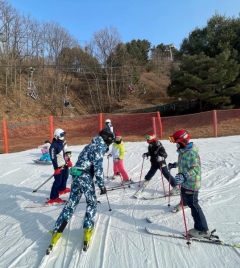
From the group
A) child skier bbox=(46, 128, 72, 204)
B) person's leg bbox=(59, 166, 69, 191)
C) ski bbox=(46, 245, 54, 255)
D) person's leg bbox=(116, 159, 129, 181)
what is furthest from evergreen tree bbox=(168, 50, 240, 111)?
ski bbox=(46, 245, 54, 255)

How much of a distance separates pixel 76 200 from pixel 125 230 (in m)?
1.06

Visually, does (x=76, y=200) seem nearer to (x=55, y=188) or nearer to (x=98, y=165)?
(x=98, y=165)

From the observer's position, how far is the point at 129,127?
20266 millimetres

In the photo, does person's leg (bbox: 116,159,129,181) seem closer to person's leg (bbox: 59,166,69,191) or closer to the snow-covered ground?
the snow-covered ground

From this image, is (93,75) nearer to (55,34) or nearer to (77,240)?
(55,34)

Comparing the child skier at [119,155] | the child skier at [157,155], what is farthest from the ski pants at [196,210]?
the child skier at [119,155]

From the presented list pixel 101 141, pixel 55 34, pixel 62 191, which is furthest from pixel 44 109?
pixel 101 141

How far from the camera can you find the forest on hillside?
20453 mm

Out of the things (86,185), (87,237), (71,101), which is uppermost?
(71,101)

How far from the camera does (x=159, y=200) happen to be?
519cm

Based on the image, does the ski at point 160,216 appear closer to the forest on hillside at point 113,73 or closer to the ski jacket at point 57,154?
the ski jacket at point 57,154

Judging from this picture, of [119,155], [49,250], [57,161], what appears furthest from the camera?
[119,155]

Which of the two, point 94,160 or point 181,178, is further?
point 94,160

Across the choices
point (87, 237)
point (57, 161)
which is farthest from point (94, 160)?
point (57, 161)
